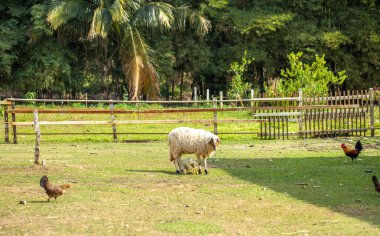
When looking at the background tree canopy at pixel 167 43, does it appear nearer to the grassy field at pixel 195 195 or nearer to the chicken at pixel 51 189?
the grassy field at pixel 195 195

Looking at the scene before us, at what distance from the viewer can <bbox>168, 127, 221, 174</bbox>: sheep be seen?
50.5 ft

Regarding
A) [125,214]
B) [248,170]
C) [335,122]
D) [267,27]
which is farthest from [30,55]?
[125,214]

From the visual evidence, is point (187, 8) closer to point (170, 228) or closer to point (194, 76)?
point (194, 76)

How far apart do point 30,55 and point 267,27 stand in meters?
12.9

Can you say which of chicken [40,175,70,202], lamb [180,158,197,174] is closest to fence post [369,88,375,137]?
lamb [180,158,197,174]

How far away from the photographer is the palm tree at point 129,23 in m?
35.2

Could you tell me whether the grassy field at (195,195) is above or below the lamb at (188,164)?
below

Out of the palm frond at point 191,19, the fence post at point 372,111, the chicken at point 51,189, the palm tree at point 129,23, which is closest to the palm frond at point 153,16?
the palm tree at point 129,23

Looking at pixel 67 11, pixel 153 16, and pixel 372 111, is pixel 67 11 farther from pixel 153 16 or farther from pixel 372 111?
pixel 372 111

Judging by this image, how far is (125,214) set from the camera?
10.9 m

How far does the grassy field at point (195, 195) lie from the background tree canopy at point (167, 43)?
1713 cm

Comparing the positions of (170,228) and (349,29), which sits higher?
(349,29)

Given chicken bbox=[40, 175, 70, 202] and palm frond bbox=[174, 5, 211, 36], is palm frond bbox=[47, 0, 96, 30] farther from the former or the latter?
chicken bbox=[40, 175, 70, 202]

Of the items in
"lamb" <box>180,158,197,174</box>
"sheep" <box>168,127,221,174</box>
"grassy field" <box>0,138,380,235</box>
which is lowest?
"grassy field" <box>0,138,380,235</box>
